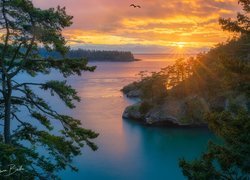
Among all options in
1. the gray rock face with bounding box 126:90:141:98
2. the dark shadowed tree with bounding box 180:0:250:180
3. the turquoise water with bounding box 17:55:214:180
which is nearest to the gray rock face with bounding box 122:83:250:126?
the turquoise water with bounding box 17:55:214:180

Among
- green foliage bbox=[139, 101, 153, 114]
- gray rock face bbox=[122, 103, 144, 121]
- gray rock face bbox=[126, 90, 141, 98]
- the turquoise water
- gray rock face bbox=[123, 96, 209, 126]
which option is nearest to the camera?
the turquoise water

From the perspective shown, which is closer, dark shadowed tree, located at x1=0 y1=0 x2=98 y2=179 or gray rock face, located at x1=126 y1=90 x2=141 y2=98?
dark shadowed tree, located at x1=0 y1=0 x2=98 y2=179

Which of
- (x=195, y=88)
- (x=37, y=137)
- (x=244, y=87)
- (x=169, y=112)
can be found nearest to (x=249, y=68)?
(x=244, y=87)

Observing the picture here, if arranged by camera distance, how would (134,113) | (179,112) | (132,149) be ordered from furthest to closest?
(134,113)
(179,112)
(132,149)

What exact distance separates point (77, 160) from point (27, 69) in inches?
1027

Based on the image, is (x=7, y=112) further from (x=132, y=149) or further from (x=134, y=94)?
(x=134, y=94)

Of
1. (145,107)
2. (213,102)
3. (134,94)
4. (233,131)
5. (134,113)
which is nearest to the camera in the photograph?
(233,131)

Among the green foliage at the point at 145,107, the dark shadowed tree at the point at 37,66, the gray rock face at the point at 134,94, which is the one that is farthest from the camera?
the gray rock face at the point at 134,94

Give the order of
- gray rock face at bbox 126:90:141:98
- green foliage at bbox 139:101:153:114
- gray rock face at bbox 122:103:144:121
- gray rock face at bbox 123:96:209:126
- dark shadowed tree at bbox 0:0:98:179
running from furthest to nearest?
1. gray rock face at bbox 126:90:141:98
2. gray rock face at bbox 122:103:144:121
3. green foliage at bbox 139:101:153:114
4. gray rock face at bbox 123:96:209:126
5. dark shadowed tree at bbox 0:0:98:179

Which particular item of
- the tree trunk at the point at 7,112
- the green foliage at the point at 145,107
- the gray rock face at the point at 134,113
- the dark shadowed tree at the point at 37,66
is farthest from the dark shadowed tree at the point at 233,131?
the gray rock face at the point at 134,113

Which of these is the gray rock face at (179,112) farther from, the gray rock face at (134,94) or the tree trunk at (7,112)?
the tree trunk at (7,112)

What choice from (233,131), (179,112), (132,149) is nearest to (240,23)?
(233,131)

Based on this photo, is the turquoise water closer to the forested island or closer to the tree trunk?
the forested island

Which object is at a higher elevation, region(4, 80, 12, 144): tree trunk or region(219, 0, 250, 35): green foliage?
region(219, 0, 250, 35): green foliage
